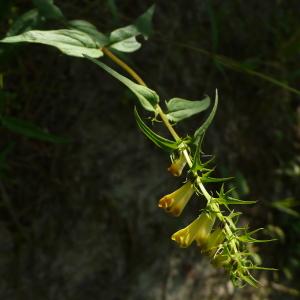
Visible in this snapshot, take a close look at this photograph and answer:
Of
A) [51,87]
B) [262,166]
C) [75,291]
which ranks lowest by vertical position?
[262,166]

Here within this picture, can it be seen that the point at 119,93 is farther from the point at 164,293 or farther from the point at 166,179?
the point at 164,293

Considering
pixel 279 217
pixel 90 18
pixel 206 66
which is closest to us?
pixel 90 18

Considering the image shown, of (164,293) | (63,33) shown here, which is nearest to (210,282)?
(164,293)

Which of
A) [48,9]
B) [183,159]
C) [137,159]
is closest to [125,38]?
[48,9]

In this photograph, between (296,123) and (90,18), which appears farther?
(296,123)

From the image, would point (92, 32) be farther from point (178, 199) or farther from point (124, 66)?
point (178, 199)

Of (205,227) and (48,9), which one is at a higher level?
(48,9)

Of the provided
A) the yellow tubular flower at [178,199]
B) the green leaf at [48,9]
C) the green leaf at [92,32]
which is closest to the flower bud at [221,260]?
the yellow tubular flower at [178,199]

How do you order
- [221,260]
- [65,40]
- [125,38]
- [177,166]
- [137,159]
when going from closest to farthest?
1. [221,260]
2. [177,166]
3. [65,40]
4. [125,38]
5. [137,159]
